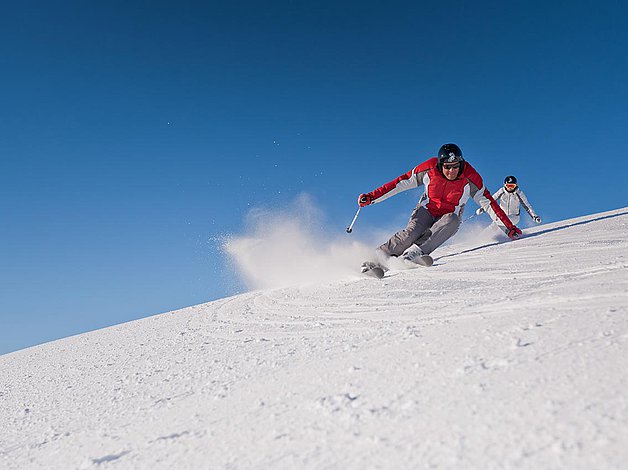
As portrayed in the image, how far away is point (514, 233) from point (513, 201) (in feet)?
14.1

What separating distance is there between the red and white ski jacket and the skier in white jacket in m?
3.96

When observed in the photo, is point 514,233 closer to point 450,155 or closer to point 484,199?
point 484,199

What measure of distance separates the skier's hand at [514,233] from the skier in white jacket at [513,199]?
3.91m

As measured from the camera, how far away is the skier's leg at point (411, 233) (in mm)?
5109

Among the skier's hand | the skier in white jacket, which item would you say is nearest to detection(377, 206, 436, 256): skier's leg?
the skier's hand

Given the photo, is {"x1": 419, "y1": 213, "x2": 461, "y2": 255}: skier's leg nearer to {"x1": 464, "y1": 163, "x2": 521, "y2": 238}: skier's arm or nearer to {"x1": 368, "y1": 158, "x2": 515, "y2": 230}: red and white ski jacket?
{"x1": 368, "y1": 158, "x2": 515, "y2": 230}: red and white ski jacket

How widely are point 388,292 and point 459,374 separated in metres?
2.03

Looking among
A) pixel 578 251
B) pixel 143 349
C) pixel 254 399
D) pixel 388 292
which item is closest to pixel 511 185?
pixel 578 251

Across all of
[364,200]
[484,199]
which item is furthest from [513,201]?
[364,200]

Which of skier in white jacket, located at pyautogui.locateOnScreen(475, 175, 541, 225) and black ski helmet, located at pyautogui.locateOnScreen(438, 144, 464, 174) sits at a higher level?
skier in white jacket, located at pyautogui.locateOnScreen(475, 175, 541, 225)

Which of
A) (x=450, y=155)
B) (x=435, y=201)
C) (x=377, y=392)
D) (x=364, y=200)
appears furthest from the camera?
(x=364, y=200)

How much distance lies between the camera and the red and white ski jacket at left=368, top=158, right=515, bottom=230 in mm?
5754

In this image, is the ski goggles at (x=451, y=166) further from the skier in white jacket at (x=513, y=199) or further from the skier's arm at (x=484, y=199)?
the skier in white jacket at (x=513, y=199)

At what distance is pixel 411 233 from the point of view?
5.29 meters
